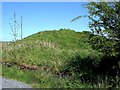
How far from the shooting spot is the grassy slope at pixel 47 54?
1346 centimetres

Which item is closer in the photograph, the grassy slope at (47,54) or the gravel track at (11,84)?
the gravel track at (11,84)

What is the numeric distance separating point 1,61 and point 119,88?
303 inches

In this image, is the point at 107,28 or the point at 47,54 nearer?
the point at 107,28

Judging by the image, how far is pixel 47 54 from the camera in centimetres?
1942

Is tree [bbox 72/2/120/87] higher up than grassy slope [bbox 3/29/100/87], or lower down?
higher up

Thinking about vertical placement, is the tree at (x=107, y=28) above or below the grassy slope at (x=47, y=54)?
above

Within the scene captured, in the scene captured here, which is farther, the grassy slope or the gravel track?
the grassy slope

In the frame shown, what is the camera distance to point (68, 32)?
90.8ft

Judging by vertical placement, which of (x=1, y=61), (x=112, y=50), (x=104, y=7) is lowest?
(x=1, y=61)

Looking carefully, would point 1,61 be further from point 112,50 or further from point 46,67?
point 112,50

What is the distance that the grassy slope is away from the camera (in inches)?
530

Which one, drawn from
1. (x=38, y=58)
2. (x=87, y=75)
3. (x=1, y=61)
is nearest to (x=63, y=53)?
(x=38, y=58)

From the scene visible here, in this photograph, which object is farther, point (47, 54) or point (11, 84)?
point (47, 54)

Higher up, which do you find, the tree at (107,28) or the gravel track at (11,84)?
the tree at (107,28)
